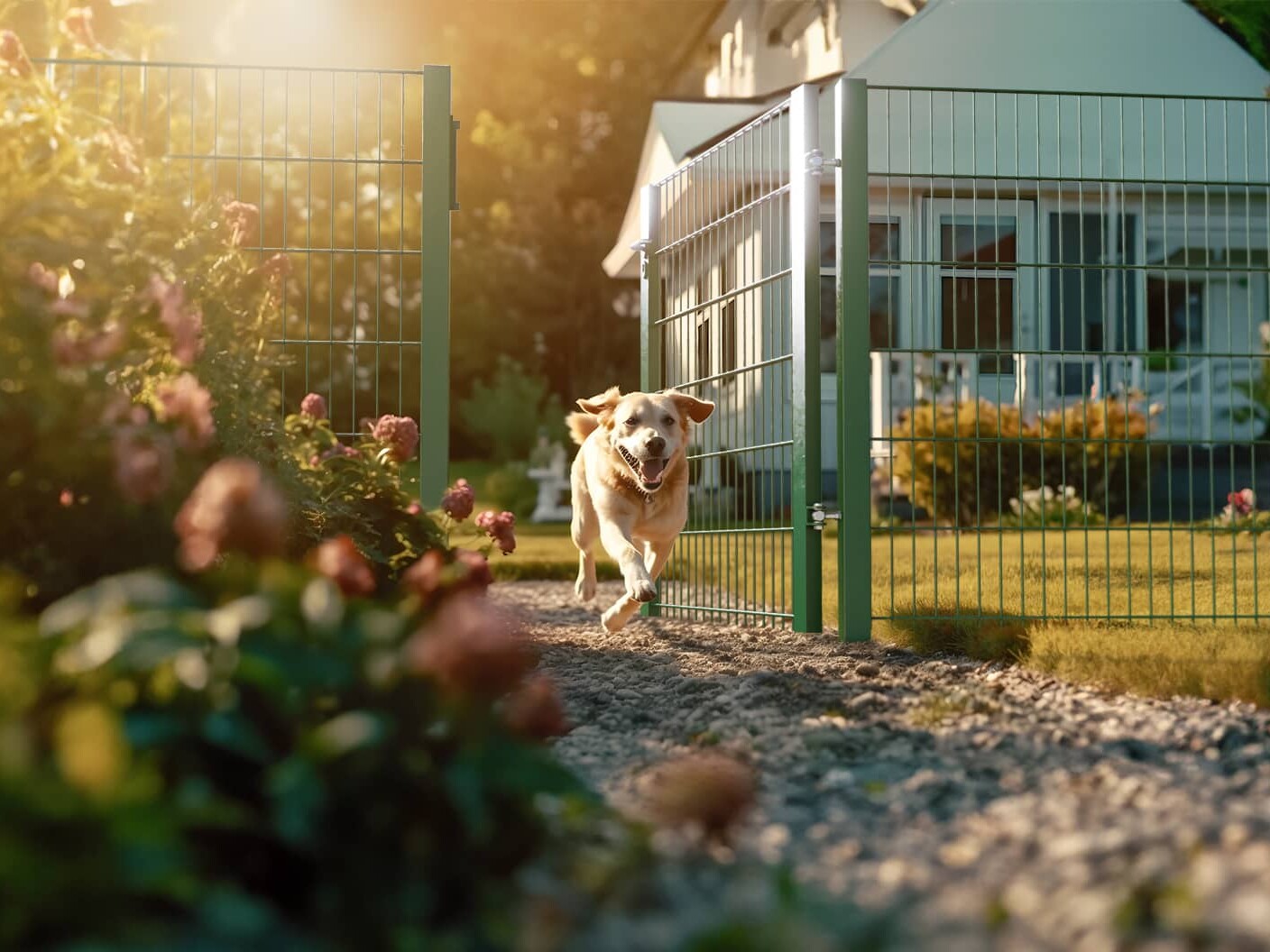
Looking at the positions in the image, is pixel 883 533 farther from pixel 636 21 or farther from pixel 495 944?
pixel 636 21

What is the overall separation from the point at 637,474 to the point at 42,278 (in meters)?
3.10

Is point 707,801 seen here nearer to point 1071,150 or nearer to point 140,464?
point 140,464

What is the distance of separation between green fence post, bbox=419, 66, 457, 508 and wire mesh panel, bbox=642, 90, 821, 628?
1.20 meters

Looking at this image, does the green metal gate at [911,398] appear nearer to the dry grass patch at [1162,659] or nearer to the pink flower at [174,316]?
the dry grass patch at [1162,659]

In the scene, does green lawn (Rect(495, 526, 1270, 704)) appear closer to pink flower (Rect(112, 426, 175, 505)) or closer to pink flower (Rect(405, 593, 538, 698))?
pink flower (Rect(405, 593, 538, 698))

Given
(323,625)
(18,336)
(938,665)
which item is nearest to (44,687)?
(323,625)

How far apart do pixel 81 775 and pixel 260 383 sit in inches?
97.2

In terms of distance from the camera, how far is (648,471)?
5.52m

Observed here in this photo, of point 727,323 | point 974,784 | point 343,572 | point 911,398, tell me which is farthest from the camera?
point 911,398

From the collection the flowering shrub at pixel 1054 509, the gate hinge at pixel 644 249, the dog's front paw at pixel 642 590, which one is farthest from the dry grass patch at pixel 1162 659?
the flowering shrub at pixel 1054 509

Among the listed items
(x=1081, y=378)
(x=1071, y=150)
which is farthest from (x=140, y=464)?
(x=1071, y=150)

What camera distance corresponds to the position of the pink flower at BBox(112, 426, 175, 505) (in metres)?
2.48

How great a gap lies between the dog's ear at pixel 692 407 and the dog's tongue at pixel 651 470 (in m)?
0.36

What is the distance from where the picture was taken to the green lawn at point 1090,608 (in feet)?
12.5
